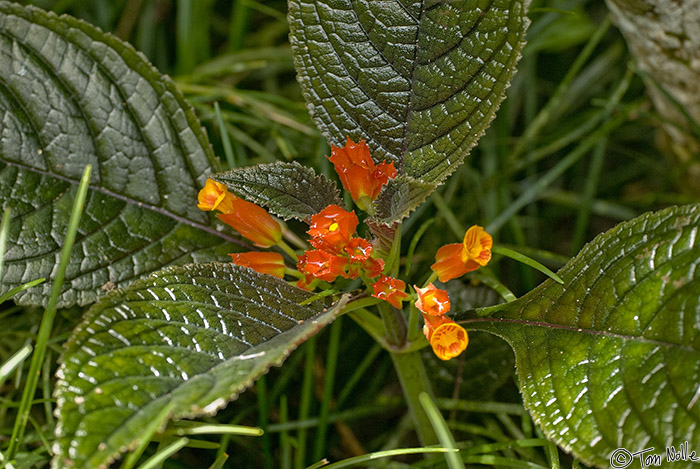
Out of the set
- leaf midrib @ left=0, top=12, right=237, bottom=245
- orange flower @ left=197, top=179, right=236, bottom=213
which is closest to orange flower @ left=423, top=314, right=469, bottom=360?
orange flower @ left=197, top=179, right=236, bottom=213

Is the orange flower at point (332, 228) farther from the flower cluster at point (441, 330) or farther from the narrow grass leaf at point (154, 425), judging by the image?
the narrow grass leaf at point (154, 425)

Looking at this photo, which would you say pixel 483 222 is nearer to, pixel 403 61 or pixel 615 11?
pixel 615 11

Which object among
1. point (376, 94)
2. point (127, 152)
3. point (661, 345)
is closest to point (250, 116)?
point (127, 152)

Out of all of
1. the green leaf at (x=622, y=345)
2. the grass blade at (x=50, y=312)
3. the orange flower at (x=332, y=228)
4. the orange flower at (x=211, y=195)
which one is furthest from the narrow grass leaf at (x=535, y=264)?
the grass blade at (x=50, y=312)

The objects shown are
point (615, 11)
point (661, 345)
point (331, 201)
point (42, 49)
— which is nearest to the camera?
point (661, 345)

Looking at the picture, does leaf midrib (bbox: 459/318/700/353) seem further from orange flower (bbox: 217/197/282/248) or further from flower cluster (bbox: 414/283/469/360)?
orange flower (bbox: 217/197/282/248)
